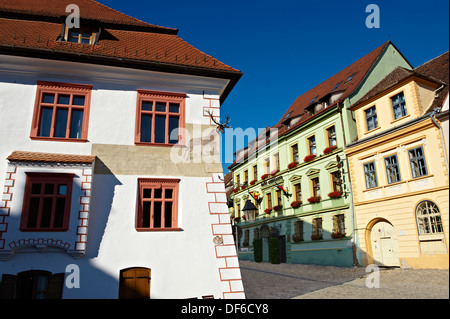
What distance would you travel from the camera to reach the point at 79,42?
12.6 m

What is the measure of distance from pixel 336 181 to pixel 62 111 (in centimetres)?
1957

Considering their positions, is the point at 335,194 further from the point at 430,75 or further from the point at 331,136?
the point at 430,75

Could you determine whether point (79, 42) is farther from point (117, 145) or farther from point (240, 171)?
point (240, 171)

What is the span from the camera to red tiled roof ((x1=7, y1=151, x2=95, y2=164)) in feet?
33.8

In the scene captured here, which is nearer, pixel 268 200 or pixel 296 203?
pixel 296 203

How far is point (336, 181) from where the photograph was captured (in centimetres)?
2528

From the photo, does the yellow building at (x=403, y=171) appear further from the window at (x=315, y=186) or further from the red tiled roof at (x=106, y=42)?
the red tiled roof at (x=106, y=42)

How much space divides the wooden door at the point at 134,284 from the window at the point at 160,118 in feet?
13.7

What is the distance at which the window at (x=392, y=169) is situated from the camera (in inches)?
832

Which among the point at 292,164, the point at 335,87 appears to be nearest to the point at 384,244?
the point at 292,164

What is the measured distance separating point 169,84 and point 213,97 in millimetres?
1645

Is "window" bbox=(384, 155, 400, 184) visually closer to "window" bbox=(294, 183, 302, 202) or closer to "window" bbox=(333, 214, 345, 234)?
"window" bbox=(333, 214, 345, 234)

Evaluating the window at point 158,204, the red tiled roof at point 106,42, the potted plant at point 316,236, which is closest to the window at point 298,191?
the potted plant at point 316,236

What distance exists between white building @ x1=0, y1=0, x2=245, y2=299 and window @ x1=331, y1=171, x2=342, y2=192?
14.9 meters
